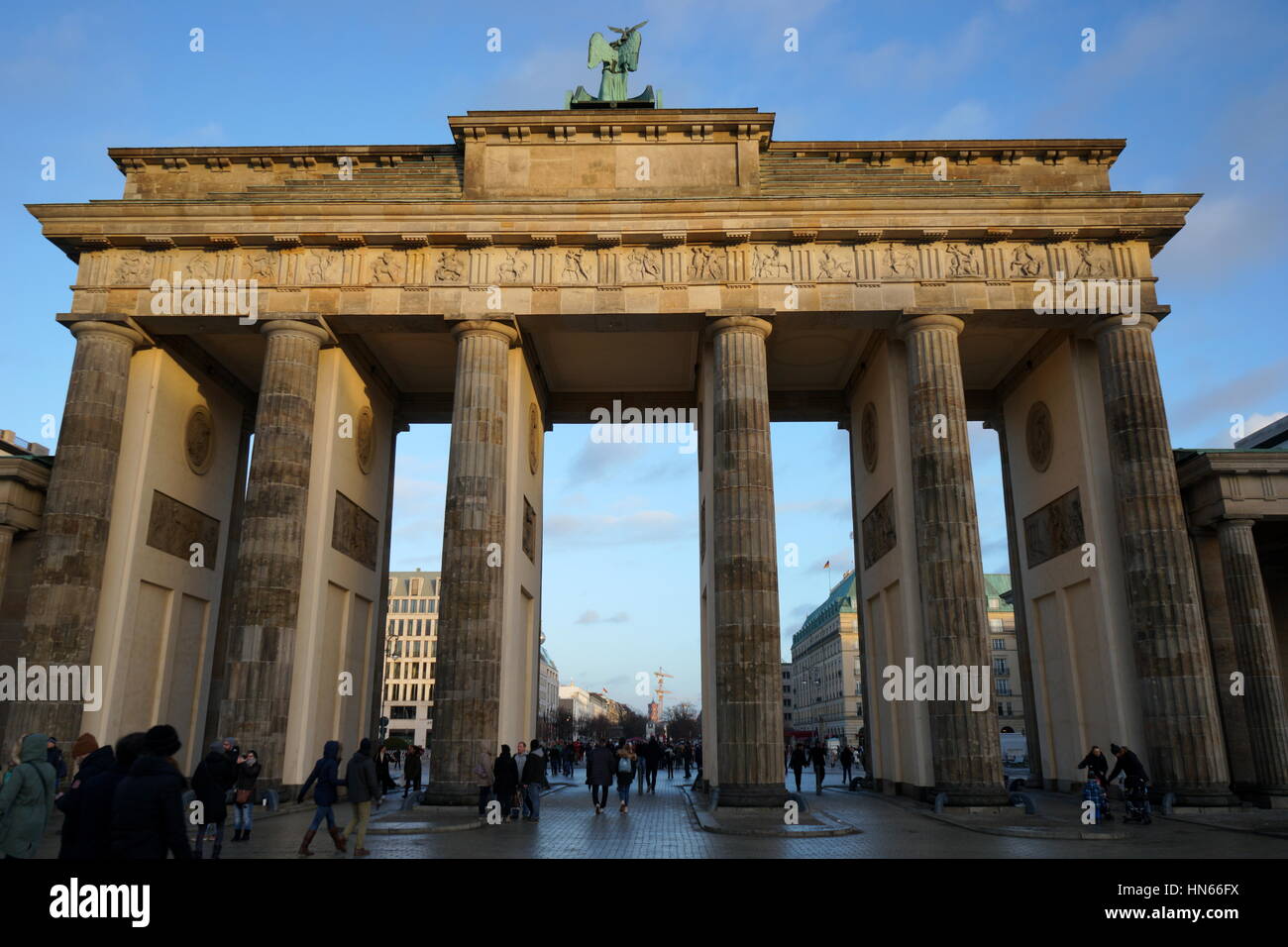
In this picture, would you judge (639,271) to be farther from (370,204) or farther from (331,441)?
(331,441)

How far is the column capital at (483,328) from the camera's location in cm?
2347

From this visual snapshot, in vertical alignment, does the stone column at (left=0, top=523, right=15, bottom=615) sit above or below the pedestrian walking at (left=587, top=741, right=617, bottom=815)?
above

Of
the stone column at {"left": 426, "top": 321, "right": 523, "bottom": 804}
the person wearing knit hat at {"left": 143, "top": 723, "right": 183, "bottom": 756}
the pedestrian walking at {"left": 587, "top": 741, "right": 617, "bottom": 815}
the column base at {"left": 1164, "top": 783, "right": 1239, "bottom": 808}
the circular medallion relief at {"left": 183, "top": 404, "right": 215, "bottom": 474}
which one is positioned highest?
the circular medallion relief at {"left": 183, "top": 404, "right": 215, "bottom": 474}

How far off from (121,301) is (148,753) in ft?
69.7

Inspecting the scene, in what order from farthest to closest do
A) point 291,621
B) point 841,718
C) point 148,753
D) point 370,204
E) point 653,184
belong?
point 841,718, point 653,184, point 370,204, point 291,621, point 148,753

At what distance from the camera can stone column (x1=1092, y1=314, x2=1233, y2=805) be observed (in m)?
20.4

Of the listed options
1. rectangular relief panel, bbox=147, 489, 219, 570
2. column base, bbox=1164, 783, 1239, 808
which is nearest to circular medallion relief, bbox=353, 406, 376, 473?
rectangular relief panel, bbox=147, 489, 219, 570

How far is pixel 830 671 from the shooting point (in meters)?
109

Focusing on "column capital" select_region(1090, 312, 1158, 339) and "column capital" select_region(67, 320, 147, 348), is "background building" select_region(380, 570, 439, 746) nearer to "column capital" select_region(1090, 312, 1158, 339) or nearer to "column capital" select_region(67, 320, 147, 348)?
"column capital" select_region(67, 320, 147, 348)

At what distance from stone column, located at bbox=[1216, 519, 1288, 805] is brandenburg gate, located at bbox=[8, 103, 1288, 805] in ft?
0.54

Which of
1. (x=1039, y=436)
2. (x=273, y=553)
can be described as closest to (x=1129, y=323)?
(x=1039, y=436)

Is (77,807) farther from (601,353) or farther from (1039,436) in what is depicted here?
(1039,436)

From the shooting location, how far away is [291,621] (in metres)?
21.7
